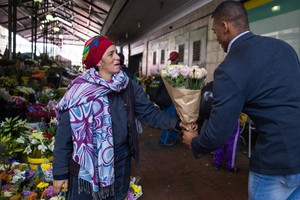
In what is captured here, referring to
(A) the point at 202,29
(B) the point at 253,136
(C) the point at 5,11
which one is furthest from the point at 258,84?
(C) the point at 5,11

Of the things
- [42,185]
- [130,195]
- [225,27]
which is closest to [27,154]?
[42,185]

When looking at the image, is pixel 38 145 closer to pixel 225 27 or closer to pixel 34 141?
pixel 34 141

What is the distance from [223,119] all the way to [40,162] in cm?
215

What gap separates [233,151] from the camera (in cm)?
401

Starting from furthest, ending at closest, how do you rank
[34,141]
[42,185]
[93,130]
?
1. [34,141]
2. [42,185]
3. [93,130]

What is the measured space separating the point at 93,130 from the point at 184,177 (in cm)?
251

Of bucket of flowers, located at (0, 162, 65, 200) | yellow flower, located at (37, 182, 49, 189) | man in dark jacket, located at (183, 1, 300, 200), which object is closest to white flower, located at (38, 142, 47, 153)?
bucket of flowers, located at (0, 162, 65, 200)

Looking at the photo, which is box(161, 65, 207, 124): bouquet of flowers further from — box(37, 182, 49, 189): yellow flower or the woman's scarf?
box(37, 182, 49, 189): yellow flower

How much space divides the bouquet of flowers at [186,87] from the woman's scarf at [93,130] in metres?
0.45

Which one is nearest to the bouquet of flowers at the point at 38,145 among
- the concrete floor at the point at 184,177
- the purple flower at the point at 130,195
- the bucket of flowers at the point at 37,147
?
the bucket of flowers at the point at 37,147

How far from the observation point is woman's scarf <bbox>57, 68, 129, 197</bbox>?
5.47 ft

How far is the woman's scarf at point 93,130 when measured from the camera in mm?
1668

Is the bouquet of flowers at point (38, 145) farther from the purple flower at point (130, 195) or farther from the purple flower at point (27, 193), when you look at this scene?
the purple flower at point (130, 195)

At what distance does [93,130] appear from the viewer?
1.71 meters
